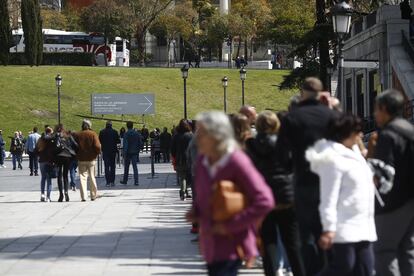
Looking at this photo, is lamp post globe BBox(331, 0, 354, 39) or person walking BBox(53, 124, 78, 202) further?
person walking BBox(53, 124, 78, 202)

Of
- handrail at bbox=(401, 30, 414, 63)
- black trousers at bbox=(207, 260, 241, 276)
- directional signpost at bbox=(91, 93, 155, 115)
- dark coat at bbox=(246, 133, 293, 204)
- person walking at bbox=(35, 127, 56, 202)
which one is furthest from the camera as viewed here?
directional signpost at bbox=(91, 93, 155, 115)

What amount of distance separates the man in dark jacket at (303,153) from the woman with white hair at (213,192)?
1.97m

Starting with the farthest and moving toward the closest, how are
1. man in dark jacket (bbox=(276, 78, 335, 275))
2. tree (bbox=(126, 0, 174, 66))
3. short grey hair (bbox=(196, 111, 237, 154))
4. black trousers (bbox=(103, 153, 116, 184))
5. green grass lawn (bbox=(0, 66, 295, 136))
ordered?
tree (bbox=(126, 0, 174, 66)), green grass lawn (bbox=(0, 66, 295, 136)), black trousers (bbox=(103, 153, 116, 184)), man in dark jacket (bbox=(276, 78, 335, 275)), short grey hair (bbox=(196, 111, 237, 154))

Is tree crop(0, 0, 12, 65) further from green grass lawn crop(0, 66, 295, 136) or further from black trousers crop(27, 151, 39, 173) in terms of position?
black trousers crop(27, 151, 39, 173)

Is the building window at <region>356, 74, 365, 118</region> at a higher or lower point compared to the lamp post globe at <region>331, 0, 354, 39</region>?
lower

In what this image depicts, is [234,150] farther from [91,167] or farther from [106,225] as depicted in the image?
[91,167]

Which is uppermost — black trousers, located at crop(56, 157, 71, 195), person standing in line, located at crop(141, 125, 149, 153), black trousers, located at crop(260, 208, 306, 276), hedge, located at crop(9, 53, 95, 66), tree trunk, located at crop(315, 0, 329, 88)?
hedge, located at crop(9, 53, 95, 66)

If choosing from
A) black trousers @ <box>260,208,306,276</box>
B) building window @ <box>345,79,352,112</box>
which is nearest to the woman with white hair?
black trousers @ <box>260,208,306,276</box>

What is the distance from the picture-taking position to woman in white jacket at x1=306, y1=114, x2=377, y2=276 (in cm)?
849

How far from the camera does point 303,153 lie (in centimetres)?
955

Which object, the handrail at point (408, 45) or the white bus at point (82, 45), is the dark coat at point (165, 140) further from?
the white bus at point (82, 45)

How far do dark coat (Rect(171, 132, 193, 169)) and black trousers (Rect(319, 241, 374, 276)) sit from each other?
1273 cm

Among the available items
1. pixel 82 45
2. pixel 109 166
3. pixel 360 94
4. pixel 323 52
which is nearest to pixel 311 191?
pixel 323 52

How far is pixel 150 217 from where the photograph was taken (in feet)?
66.4
